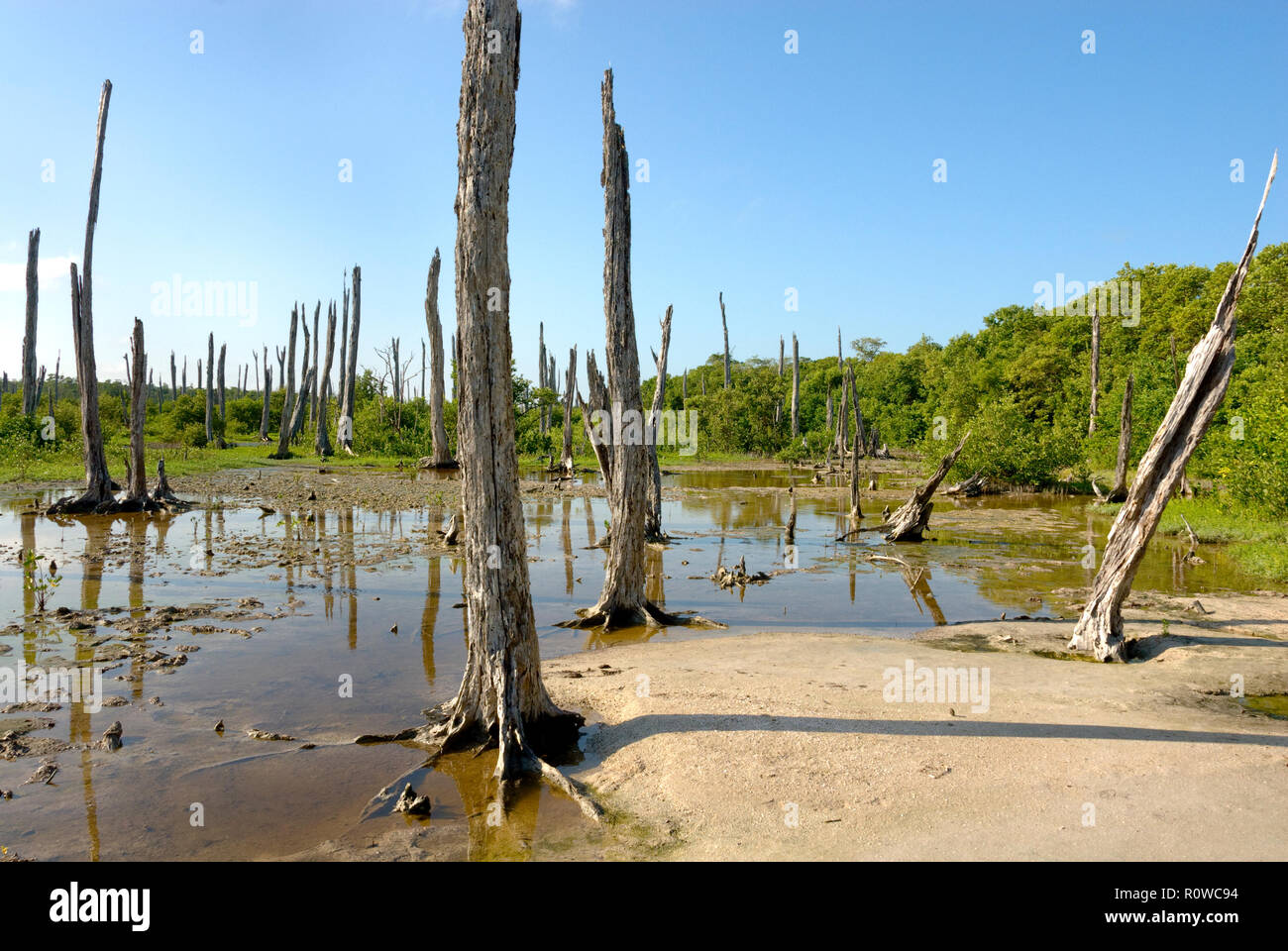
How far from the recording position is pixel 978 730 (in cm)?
582

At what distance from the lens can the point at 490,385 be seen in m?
5.57

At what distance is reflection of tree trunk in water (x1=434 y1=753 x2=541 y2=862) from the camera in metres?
4.46

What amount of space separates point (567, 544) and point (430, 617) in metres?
6.47

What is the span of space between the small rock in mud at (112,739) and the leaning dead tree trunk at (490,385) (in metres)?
2.38

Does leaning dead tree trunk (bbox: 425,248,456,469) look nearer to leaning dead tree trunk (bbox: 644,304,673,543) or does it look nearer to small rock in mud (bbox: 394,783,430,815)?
leaning dead tree trunk (bbox: 644,304,673,543)

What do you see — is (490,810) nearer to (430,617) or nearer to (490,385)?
(490,385)

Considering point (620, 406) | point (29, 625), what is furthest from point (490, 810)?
point (29, 625)

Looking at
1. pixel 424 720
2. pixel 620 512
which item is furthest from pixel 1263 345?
pixel 424 720

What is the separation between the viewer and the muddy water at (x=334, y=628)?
475 centimetres

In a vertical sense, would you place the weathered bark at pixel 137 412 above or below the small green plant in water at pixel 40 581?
above

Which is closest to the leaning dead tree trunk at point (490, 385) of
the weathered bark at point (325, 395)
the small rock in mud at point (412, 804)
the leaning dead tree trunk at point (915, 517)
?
the small rock in mud at point (412, 804)

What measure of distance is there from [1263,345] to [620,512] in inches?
1172

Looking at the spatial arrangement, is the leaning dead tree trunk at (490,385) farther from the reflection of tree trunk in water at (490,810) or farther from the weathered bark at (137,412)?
the weathered bark at (137,412)
